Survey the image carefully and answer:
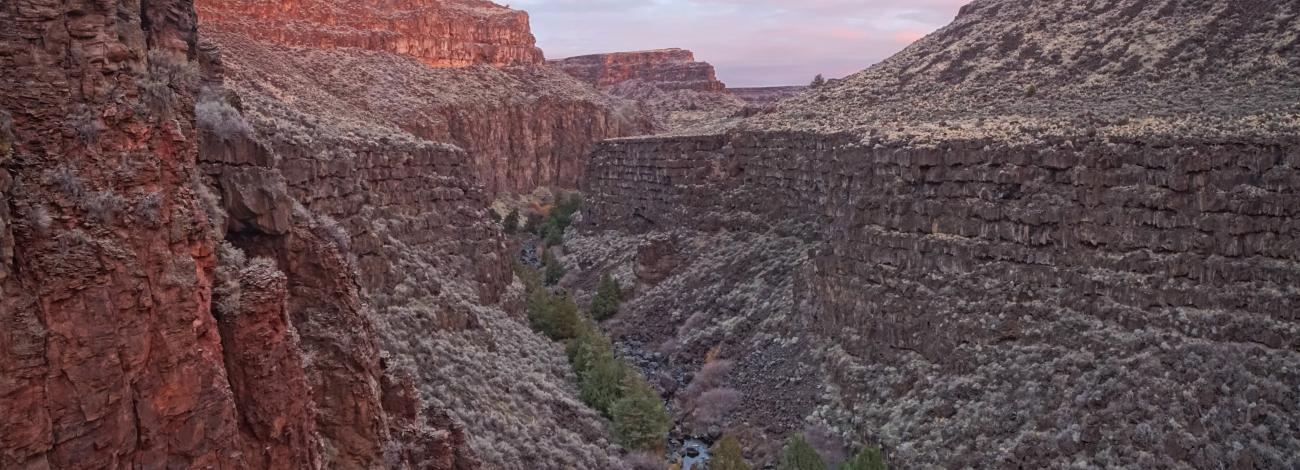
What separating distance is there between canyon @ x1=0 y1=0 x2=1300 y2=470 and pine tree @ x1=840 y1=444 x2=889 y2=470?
0.76m

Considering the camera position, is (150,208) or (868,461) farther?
(868,461)

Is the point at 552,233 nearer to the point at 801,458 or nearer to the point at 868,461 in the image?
the point at 801,458

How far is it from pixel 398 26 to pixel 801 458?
172ft

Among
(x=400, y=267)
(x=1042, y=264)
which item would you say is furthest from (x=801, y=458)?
(x=400, y=267)

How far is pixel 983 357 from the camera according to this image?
2128 centimetres

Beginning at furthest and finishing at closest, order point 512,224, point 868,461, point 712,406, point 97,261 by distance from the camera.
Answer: point 512,224, point 712,406, point 868,461, point 97,261

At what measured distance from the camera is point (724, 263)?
1454 inches

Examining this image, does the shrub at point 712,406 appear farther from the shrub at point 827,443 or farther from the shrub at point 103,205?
the shrub at point 103,205

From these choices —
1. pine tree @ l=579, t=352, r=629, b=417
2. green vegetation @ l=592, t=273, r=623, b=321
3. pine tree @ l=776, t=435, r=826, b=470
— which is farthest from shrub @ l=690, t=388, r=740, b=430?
green vegetation @ l=592, t=273, r=623, b=321

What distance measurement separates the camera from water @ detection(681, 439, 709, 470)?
24.9m

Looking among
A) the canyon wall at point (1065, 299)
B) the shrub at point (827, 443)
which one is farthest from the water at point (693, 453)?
the canyon wall at point (1065, 299)

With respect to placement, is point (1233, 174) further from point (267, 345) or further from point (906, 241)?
point (267, 345)

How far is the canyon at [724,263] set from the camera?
301 inches

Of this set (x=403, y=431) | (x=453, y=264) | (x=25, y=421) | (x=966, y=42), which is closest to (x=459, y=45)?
(x=966, y=42)
